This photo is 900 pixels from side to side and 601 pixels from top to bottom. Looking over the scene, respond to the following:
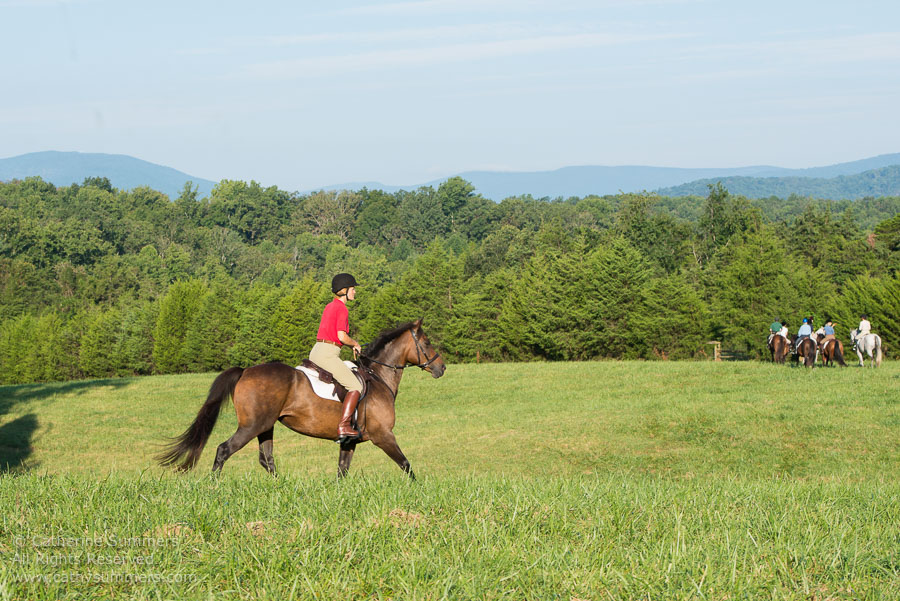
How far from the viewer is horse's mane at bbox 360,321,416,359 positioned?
37.7ft

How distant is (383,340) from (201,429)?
2877mm

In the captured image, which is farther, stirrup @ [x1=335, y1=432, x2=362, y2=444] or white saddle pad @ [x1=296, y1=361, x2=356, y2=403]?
white saddle pad @ [x1=296, y1=361, x2=356, y2=403]

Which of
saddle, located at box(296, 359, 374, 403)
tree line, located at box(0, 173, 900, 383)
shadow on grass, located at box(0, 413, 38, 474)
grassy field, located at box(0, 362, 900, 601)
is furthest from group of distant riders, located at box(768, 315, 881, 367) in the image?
tree line, located at box(0, 173, 900, 383)

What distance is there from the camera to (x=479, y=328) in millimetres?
77062

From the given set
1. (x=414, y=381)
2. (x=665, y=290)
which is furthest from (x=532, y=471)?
(x=665, y=290)

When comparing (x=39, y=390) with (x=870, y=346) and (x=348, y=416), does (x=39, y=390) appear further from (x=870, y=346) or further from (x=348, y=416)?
(x=870, y=346)

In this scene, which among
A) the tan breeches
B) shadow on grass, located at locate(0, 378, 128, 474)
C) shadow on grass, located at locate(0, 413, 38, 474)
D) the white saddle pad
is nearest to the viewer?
the tan breeches

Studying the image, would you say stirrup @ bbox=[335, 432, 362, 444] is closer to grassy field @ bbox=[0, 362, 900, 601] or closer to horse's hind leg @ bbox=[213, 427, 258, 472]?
horse's hind leg @ bbox=[213, 427, 258, 472]

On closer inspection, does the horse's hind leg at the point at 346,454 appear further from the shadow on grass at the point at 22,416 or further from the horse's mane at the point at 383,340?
the shadow on grass at the point at 22,416

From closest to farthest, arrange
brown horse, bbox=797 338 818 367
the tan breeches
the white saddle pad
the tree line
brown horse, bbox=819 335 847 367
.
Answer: the tan breeches, the white saddle pad, brown horse, bbox=797 338 818 367, brown horse, bbox=819 335 847 367, the tree line

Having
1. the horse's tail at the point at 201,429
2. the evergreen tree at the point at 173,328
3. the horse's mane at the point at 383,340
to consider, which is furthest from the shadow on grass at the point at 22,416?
the evergreen tree at the point at 173,328

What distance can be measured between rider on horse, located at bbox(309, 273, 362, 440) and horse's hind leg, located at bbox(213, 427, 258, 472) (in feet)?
3.95

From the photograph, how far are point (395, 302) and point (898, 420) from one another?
59554mm

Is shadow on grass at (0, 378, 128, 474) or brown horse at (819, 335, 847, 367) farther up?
brown horse at (819, 335, 847, 367)
